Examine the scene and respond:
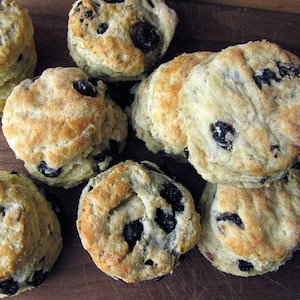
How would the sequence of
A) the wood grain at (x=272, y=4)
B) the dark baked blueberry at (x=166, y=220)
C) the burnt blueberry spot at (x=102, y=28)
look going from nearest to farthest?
the dark baked blueberry at (x=166, y=220)
the burnt blueberry spot at (x=102, y=28)
the wood grain at (x=272, y=4)

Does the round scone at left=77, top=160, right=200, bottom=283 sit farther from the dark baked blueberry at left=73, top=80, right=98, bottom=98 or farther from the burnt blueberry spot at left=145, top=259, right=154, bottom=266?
the dark baked blueberry at left=73, top=80, right=98, bottom=98

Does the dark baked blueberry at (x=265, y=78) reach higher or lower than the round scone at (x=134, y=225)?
higher

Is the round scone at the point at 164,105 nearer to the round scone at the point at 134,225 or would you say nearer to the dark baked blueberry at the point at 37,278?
the round scone at the point at 134,225

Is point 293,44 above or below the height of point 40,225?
above

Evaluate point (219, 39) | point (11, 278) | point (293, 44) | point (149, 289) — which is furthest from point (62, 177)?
point (293, 44)

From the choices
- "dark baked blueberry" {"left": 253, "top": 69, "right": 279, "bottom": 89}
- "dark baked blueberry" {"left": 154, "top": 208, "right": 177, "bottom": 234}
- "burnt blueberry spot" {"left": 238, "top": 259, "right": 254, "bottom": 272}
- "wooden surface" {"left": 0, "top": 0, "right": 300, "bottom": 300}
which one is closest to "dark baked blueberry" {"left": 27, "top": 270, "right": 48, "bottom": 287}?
"wooden surface" {"left": 0, "top": 0, "right": 300, "bottom": 300}

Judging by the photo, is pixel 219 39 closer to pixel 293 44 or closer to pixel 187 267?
pixel 293 44

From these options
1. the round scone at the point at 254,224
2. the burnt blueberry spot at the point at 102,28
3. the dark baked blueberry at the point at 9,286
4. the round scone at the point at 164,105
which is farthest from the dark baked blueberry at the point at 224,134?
the dark baked blueberry at the point at 9,286
